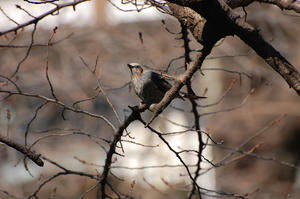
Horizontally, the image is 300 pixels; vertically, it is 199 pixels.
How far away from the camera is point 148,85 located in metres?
4.42

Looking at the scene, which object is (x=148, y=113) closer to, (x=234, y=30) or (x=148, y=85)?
(x=148, y=85)

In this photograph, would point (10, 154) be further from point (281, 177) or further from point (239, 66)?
point (281, 177)

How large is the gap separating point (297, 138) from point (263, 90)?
1265 mm

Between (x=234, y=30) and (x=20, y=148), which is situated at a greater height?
(x=234, y=30)

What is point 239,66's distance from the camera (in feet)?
29.8

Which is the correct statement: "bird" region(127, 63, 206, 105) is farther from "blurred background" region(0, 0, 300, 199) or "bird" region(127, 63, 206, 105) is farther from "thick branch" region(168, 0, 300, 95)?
"blurred background" region(0, 0, 300, 199)

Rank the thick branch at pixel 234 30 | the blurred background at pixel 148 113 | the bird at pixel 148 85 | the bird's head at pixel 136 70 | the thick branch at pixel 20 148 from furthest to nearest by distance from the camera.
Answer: the blurred background at pixel 148 113, the bird's head at pixel 136 70, the bird at pixel 148 85, the thick branch at pixel 20 148, the thick branch at pixel 234 30

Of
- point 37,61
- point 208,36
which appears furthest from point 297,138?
point 208,36

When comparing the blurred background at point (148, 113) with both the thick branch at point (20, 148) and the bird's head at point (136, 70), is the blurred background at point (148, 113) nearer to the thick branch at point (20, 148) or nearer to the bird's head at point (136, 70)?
the bird's head at point (136, 70)

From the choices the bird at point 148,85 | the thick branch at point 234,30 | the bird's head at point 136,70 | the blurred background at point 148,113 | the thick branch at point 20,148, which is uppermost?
the blurred background at point 148,113

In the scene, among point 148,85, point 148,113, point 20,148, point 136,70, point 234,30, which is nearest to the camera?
point 234,30

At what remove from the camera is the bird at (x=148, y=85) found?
4.42 metres

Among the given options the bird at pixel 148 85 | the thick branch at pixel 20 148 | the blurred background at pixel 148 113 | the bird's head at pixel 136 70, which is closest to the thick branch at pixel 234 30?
the thick branch at pixel 20 148

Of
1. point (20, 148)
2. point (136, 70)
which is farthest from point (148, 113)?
point (20, 148)
